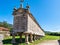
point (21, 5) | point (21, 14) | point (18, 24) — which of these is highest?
point (21, 5)

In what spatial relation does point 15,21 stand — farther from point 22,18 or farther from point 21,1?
point 21,1

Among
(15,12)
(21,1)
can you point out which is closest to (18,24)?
(15,12)

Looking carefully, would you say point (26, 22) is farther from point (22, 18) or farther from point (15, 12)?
point (15, 12)

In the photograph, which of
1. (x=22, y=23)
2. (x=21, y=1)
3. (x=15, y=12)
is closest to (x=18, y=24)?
(x=22, y=23)

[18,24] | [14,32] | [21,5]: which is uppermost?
[21,5]

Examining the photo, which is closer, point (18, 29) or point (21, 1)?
point (18, 29)

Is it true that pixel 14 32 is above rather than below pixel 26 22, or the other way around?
below

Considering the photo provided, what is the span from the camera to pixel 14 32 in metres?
20.0

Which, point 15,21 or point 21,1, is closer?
point 15,21

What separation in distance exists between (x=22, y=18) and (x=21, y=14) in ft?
2.32

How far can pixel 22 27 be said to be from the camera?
19.3 m

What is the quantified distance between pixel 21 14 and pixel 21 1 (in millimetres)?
2779

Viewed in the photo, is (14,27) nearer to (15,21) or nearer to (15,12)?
(15,21)

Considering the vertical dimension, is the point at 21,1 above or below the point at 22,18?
above
